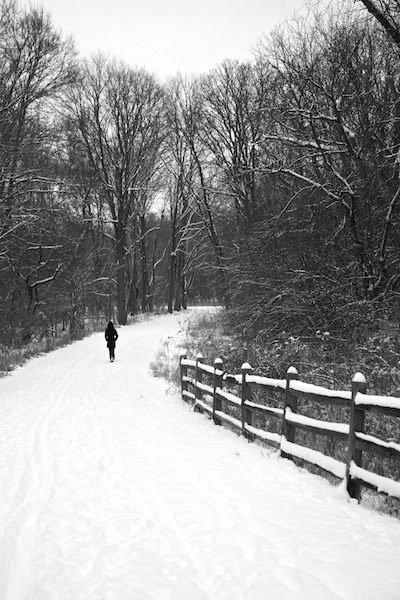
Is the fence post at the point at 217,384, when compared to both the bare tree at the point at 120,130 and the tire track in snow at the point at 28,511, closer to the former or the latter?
the tire track in snow at the point at 28,511

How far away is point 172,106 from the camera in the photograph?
107ft

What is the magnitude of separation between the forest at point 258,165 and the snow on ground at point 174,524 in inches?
207

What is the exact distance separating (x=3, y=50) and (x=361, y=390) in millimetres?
18075

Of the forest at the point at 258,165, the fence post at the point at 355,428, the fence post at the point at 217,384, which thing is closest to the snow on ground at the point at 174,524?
the fence post at the point at 355,428

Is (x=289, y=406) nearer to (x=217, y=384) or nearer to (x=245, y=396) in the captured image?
(x=245, y=396)

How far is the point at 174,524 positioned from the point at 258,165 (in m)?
18.9

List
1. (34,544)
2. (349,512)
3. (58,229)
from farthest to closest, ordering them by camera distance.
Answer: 1. (58,229)
2. (349,512)
3. (34,544)

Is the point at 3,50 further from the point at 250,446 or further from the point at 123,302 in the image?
the point at 123,302

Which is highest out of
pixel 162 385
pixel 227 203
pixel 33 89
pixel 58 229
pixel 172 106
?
pixel 172 106

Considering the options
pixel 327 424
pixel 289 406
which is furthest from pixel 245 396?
pixel 327 424

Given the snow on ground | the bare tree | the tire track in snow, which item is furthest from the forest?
the tire track in snow

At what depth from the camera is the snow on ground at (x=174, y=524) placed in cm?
329

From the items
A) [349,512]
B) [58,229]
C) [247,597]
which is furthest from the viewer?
[58,229]

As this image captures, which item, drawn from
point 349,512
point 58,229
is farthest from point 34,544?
point 58,229
